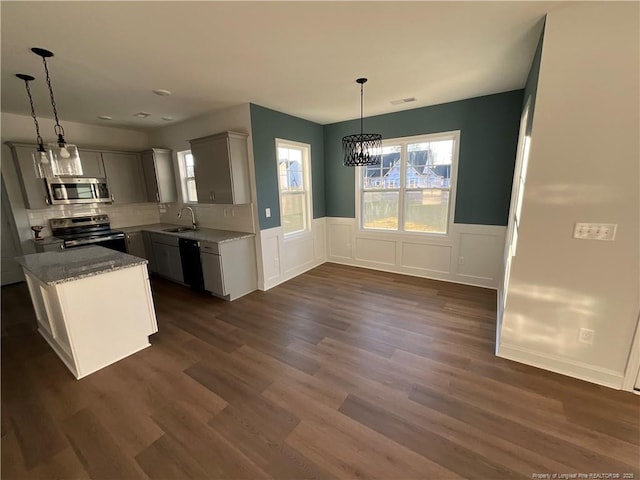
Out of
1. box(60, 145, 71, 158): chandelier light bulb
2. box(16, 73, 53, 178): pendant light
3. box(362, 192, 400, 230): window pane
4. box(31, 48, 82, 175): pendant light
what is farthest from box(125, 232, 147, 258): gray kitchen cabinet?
box(362, 192, 400, 230): window pane

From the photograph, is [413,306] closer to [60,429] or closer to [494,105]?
[494,105]

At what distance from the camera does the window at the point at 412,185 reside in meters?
3.97

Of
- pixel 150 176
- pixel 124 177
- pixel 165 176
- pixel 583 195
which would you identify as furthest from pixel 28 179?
pixel 583 195

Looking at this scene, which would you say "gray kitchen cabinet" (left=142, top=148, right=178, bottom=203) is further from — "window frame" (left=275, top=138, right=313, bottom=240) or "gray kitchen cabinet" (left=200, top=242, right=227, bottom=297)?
"window frame" (left=275, top=138, right=313, bottom=240)

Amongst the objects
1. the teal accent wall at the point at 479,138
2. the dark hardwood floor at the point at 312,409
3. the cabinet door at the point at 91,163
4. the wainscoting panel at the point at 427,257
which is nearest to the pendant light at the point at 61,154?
the dark hardwood floor at the point at 312,409

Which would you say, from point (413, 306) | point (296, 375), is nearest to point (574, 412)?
point (413, 306)

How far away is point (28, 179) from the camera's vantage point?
3.71m

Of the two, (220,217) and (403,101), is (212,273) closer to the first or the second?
(220,217)

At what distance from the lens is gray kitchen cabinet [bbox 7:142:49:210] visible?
11.9 feet

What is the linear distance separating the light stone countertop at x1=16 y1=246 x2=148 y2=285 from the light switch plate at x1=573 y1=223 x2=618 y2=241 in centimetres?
363

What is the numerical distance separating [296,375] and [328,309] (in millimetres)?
1220

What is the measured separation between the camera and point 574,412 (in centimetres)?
181

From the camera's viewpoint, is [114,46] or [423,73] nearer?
[114,46]

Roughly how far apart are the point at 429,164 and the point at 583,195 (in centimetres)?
237
